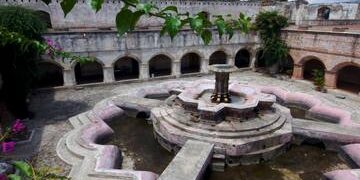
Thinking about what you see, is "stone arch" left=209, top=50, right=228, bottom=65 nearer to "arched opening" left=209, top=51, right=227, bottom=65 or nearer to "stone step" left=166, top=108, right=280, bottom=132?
"arched opening" left=209, top=51, right=227, bottom=65

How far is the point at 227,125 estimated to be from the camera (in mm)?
9227

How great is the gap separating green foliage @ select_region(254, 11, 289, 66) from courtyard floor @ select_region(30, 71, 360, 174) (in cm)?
160

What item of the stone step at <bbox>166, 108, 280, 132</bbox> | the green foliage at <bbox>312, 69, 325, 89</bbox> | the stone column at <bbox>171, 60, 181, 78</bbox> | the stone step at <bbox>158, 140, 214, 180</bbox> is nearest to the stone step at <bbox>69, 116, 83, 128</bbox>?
the stone step at <bbox>166, 108, 280, 132</bbox>

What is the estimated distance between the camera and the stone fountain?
339 inches

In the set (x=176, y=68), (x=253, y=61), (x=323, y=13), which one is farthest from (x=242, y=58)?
(x=323, y=13)

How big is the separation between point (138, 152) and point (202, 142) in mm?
2273

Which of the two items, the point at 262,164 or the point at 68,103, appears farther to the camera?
→ the point at 68,103

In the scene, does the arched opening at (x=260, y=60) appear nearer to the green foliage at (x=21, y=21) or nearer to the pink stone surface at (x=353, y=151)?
the pink stone surface at (x=353, y=151)

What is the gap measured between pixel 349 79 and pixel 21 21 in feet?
65.8

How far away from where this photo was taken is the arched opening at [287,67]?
19241mm

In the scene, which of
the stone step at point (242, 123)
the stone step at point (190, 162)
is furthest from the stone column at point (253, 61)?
the stone step at point (190, 162)

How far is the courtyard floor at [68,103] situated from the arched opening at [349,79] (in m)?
2.57

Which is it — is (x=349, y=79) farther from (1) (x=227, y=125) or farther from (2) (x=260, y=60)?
(1) (x=227, y=125)

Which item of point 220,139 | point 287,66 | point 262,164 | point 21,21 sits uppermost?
point 21,21
